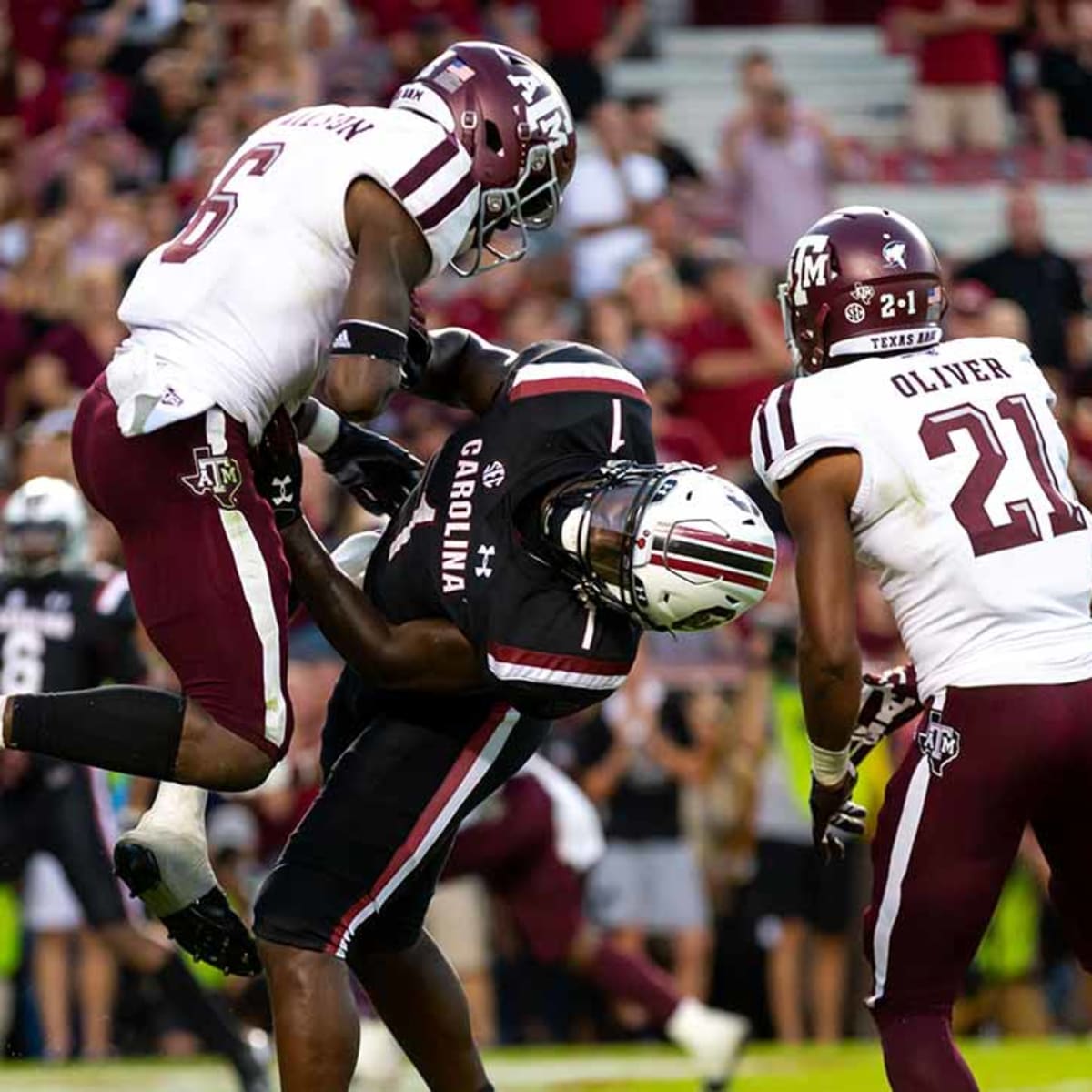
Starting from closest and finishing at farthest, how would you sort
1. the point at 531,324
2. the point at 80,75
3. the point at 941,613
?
the point at 941,613 < the point at 531,324 < the point at 80,75

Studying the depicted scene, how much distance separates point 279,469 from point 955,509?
4.42 feet

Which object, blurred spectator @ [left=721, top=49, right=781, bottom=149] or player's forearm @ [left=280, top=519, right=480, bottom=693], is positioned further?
blurred spectator @ [left=721, top=49, right=781, bottom=149]

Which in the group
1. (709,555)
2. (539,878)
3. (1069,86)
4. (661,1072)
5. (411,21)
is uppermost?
(709,555)

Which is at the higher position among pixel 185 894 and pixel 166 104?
pixel 185 894

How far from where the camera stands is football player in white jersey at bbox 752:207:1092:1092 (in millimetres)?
5043

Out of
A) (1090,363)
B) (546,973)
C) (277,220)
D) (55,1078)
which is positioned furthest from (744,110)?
(277,220)

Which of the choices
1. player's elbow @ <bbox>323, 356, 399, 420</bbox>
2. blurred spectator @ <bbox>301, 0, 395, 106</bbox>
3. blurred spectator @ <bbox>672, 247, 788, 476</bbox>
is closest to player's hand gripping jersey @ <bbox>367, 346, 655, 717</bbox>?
player's elbow @ <bbox>323, 356, 399, 420</bbox>

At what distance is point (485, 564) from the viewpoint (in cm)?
543

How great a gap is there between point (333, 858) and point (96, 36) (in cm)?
973

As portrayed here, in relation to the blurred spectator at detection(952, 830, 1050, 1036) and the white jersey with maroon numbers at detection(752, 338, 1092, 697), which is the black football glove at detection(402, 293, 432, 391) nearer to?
the white jersey with maroon numbers at detection(752, 338, 1092, 697)

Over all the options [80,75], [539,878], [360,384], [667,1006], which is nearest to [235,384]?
[360,384]

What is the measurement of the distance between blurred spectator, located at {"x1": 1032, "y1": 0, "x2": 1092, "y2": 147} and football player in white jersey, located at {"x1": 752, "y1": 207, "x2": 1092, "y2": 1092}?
31.8 ft

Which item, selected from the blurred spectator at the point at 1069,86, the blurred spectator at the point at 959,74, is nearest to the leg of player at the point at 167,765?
the blurred spectator at the point at 959,74

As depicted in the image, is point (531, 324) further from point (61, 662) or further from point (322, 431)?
point (322, 431)
